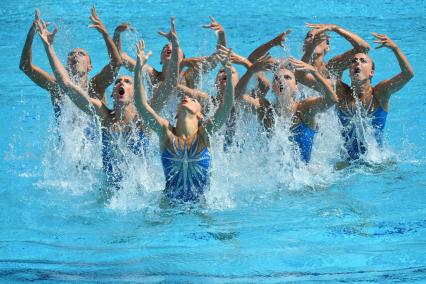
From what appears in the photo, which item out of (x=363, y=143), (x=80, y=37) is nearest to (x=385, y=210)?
(x=363, y=143)

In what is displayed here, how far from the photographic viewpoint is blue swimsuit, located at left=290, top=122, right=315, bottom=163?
679cm

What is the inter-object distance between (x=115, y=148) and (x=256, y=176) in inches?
50.3

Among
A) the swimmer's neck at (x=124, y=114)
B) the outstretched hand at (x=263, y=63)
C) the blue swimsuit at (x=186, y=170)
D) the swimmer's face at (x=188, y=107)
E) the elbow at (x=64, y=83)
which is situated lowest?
the blue swimsuit at (x=186, y=170)

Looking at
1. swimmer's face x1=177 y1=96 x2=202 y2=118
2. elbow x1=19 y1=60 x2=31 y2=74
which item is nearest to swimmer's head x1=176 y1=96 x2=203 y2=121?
swimmer's face x1=177 y1=96 x2=202 y2=118

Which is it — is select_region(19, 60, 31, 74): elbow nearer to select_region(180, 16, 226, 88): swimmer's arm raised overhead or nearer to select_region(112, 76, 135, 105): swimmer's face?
select_region(112, 76, 135, 105): swimmer's face

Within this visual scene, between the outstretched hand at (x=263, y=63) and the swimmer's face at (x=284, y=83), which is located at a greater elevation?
the outstretched hand at (x=263, y=63)

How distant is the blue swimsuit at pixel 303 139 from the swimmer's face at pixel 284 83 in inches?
12.6

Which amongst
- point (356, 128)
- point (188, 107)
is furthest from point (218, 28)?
point (356, 128)

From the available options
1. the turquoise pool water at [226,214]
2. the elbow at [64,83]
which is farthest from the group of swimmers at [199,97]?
the turquoise pool water at [226,214]

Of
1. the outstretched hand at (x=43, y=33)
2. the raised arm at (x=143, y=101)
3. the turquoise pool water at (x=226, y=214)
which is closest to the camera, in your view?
the turquoise pool water at (x=226, y=214)

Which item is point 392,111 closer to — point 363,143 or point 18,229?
point 363,143

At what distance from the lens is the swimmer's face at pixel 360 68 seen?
7004mm

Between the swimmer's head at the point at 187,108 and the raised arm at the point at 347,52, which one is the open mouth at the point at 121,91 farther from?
the raised arm at the point at 347,52

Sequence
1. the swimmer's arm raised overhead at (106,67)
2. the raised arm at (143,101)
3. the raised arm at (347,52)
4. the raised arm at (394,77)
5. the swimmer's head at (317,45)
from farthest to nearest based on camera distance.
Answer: the swimmer's head at (317,45)
the raised arm at (347,52)
the swimmer's arm raised overhead at (106,67)
the raised arm at (394,77)
the raised arm at (143,101)
